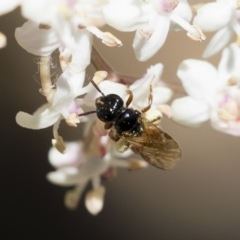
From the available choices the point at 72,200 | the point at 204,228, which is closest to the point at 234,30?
the point at 72,200

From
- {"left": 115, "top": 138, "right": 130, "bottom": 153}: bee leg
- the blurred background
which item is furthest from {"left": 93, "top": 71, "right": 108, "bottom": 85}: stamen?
the blurred background

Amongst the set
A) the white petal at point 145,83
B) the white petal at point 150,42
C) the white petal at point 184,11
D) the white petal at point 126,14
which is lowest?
the white petal at point 145,83

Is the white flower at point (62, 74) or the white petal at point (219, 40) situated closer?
the white flower at point (62, 74)

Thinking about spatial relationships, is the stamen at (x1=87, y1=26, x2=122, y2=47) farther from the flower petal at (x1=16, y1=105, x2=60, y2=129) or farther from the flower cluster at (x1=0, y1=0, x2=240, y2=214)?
the flower petal at (x1=16, y1=105, x2=60, y2=129)

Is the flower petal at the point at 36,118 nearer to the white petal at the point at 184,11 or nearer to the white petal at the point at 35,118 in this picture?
the white petal at the point at 35,118

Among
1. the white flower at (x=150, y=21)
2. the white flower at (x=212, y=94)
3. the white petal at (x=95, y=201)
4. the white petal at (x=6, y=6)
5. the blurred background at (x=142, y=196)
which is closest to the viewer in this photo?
the white petal at (x=6, y=6)

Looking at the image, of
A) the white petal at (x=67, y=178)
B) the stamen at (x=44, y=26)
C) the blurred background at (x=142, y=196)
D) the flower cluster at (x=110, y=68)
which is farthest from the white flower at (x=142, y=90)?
the blurred background at (x=142, y=196)
